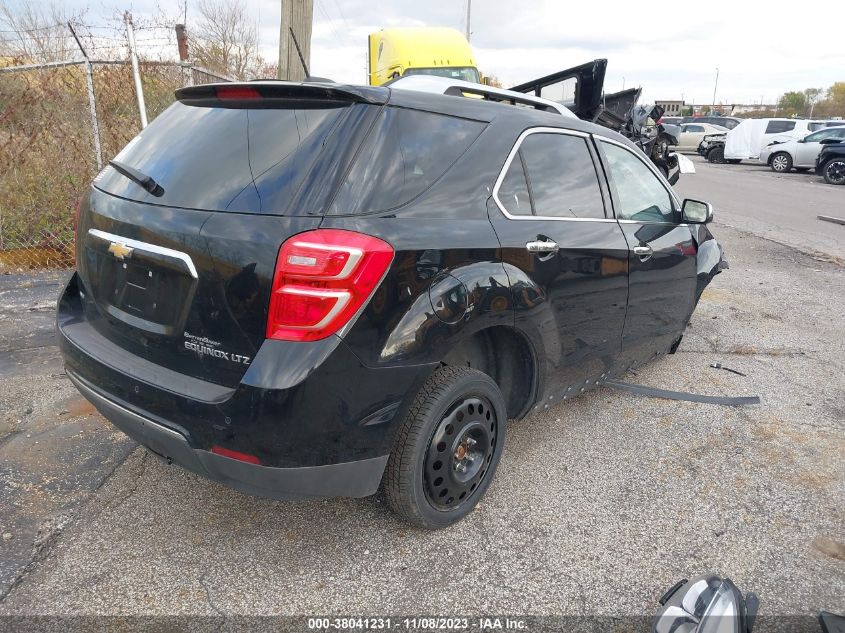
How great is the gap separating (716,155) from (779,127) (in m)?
3.13

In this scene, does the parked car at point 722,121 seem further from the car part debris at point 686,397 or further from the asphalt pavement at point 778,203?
the car part debris at point 686,397

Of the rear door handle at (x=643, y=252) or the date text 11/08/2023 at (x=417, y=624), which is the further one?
the rear door handle at (x=643, y=252)

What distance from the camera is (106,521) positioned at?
2.68 m

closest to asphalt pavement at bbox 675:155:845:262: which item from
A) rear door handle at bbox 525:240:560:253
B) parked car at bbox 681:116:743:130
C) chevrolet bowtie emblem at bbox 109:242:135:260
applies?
rear door handle at bbox 525:240:560:253

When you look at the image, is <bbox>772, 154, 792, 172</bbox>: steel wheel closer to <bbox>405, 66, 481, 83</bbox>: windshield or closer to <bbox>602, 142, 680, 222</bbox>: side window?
<bbox>405, 66, 481, 83</bbox>: windshield

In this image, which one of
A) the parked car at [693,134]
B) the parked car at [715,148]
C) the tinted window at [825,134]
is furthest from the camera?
the parked car at [693,134]

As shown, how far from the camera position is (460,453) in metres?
2.68

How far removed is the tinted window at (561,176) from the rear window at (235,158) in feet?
3.44

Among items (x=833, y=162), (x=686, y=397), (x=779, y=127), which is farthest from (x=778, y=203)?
(x=779, y=127)

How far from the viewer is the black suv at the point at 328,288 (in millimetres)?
2072

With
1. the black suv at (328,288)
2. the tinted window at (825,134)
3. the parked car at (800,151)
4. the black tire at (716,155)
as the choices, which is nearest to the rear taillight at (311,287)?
the black suv at (328,288)

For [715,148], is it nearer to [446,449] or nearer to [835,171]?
[835,171]

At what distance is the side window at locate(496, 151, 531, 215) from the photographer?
2729 mm

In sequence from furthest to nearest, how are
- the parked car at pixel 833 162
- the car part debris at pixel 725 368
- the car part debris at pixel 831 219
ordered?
the parked car at pixel 833 162 → the car part debris at pixel 831 219 → the car part debris at pixel 725 368
